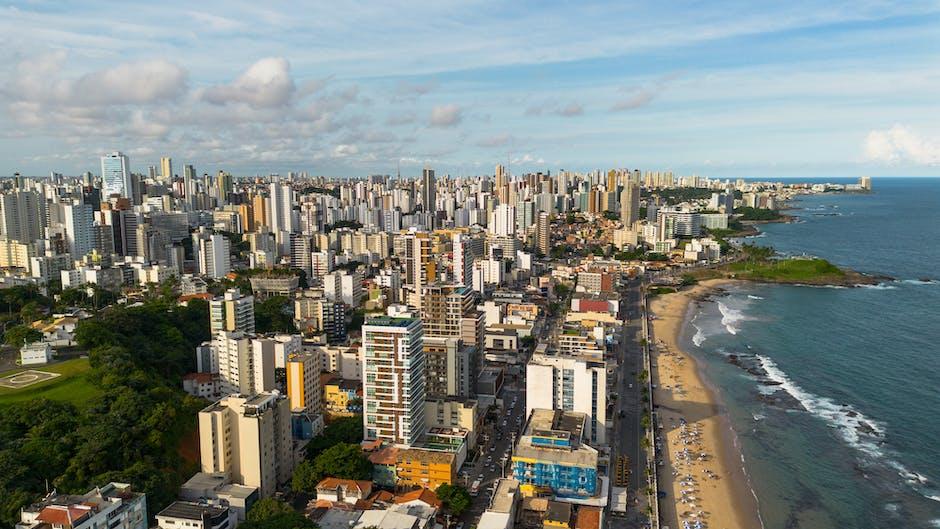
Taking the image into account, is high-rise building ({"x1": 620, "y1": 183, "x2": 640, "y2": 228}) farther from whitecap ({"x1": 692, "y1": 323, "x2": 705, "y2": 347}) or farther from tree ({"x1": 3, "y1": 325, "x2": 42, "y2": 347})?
tree ({"x1": 3, "y1": 325, "x2": 42, "y2": 347})

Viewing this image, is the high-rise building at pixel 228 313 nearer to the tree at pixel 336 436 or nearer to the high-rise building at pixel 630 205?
the tree at pixel 336 436

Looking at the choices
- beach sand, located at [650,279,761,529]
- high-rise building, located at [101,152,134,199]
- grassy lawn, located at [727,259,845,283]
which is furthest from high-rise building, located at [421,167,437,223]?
beach sand, located at [650,279,761,529]

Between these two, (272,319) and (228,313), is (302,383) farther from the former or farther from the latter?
(272,319)

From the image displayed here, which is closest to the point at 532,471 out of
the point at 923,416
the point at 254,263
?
the point at 923,416

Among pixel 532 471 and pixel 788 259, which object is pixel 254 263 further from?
pixel 788 259

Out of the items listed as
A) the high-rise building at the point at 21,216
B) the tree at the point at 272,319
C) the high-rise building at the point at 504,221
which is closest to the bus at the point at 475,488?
the tree at the point at 272,319
